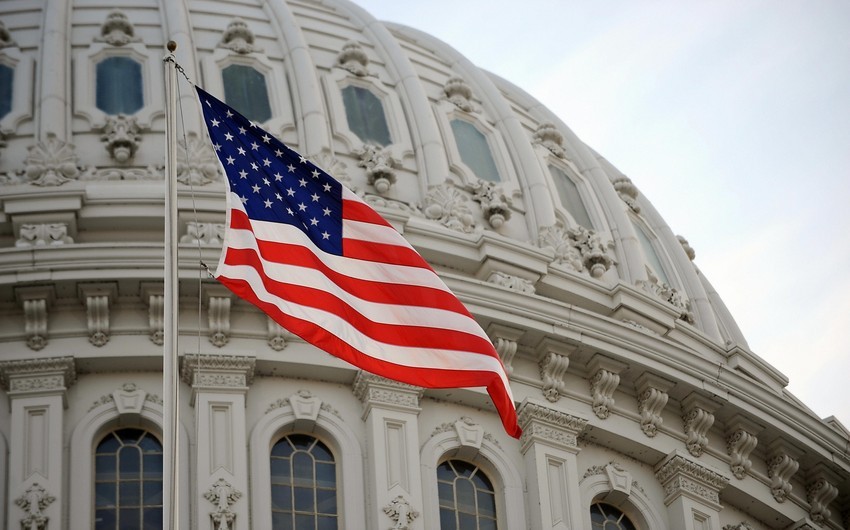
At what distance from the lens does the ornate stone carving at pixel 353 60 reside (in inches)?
1841

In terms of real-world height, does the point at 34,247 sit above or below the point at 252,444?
above

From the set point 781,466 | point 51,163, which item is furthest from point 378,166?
point 781,466

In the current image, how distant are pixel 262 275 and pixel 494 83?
2611cm

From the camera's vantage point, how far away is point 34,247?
124 feet

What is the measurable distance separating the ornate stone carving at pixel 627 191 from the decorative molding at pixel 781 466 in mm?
8525

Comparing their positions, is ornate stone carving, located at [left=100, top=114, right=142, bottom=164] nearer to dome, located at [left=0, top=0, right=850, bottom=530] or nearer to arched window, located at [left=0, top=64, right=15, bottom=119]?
dome, located at [left=0, top=0, right=850, bottom=530]

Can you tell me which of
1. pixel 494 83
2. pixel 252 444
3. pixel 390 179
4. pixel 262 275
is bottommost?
pixel 262 275

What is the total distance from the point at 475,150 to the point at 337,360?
9381 mm

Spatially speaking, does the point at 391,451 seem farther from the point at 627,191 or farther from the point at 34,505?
the point at 627,191

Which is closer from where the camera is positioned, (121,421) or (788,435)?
(121,421)

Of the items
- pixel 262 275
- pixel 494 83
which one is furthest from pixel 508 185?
pixel 262 275

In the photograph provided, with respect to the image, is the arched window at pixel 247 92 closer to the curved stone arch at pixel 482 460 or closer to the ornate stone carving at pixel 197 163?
the ornate stone carving at pixel 197 163

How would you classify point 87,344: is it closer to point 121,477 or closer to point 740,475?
point 121,477

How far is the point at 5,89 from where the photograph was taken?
44188 millimetres
